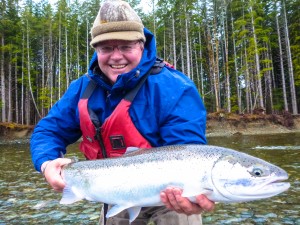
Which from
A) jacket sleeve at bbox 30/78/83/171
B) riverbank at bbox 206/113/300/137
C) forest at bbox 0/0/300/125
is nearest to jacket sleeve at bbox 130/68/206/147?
jacket sleeve at bbox 30/78/83/171

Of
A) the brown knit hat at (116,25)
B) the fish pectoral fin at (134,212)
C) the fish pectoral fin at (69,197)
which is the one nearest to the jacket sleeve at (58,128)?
the fish pectoral fin at (69,197)

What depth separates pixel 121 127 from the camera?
A: 3.16 m

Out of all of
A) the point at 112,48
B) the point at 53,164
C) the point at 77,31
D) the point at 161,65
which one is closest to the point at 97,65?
the point at 112,48

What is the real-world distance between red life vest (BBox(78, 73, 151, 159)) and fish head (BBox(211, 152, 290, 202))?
2.82 ft

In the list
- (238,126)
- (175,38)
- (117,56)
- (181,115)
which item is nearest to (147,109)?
(181,115)

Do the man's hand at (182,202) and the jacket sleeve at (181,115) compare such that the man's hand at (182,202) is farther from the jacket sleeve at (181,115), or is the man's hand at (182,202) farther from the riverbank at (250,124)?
the riverbank at (250,124)

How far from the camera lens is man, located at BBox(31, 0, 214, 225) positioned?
A: 3.11 metres

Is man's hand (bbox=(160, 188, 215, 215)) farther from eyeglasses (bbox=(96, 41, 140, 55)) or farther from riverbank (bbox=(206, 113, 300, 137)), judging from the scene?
riverbank (bbox=(206, 113, 300, 137))

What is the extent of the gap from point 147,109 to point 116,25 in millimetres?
929

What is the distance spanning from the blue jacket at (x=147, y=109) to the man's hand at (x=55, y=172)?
0.52 feet

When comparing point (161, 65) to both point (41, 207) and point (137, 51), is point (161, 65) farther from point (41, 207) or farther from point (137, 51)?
point (41, 207)

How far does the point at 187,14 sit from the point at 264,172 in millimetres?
36605

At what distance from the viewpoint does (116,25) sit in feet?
10.8

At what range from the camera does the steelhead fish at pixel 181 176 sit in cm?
258
